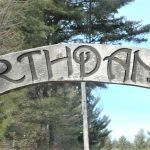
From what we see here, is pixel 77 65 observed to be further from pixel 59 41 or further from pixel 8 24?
pixel 59 41

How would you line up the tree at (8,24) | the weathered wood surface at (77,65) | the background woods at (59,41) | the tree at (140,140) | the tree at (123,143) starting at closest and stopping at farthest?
the weathered wood surface at (77,65) → the tree at (8,24) → the background woods at (59,41) → the tree at (123,143) → the tree at (140,140)

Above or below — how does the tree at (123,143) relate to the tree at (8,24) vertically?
above

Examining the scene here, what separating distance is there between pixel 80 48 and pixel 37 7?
2097cm

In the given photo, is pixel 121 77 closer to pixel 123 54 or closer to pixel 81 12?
pixel 123 54

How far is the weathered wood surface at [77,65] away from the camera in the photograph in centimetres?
678

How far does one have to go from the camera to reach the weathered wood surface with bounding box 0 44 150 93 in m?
6.78

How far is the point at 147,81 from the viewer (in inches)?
268

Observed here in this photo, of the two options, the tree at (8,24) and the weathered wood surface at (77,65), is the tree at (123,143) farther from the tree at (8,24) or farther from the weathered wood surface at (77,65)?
the weathered wood surface at (77,65)

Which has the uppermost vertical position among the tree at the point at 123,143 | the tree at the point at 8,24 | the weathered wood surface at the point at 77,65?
the tree at the point at 123,143

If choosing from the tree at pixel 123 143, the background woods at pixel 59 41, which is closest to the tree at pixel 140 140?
the tree at pixel 123 143

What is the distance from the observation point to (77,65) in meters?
6.83

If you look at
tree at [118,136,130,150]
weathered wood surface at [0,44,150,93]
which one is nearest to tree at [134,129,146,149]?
tree at [118,136,130,150]

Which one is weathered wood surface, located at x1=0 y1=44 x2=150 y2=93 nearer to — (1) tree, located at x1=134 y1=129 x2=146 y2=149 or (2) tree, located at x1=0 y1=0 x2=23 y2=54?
(2) tree, located at x1=0 y1=0 x2=23 y2=54

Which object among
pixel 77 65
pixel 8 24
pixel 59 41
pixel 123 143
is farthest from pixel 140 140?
pixel 77 65
